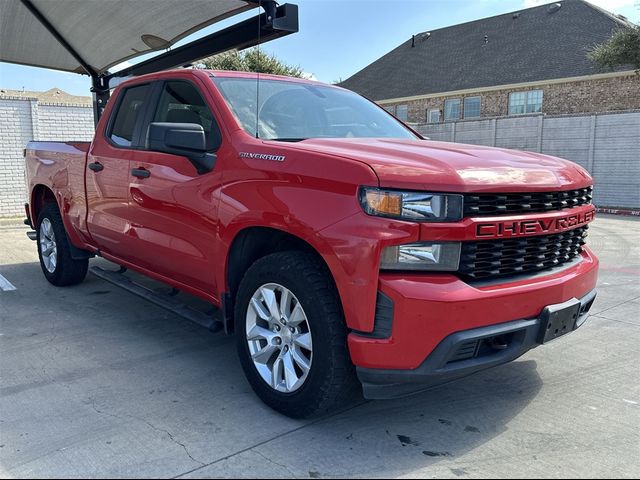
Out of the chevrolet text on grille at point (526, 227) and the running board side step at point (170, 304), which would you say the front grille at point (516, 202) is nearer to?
the chevrolet text on grille at point (526, 227)

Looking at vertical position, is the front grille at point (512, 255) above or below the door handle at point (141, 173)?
below

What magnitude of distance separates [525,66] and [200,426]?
2771cm

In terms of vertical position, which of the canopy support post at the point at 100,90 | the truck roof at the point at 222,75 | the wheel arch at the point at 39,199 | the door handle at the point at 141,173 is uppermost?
the canopy support post at the point at 100,90

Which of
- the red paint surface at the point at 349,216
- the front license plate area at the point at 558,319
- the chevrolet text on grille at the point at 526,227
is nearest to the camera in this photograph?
the red paint surface at the point at 349,216

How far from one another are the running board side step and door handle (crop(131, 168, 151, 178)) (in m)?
0.94

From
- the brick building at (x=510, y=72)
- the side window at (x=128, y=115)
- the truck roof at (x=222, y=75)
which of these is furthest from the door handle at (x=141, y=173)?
the brick building at (x=510, y=72)

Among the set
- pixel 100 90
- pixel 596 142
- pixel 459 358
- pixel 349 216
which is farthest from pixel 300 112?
pixel 596 142

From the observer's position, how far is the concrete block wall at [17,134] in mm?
11555

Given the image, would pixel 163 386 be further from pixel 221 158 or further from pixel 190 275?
pixel 221 158

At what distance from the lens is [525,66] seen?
2672 cm

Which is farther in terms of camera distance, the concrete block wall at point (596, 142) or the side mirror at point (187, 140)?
the concrete block wall at point (596, 142)

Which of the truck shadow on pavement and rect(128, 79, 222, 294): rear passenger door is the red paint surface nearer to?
rect(128, 79, 222, 294): rear passenger door

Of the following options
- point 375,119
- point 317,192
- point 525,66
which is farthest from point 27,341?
point 525,66

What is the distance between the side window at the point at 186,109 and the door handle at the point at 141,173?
453mm
